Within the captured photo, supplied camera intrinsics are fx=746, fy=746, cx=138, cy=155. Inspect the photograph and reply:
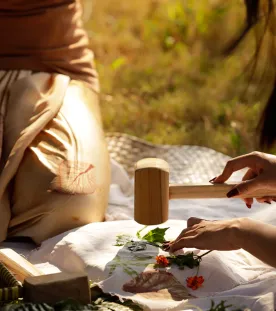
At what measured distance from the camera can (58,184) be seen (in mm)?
2930

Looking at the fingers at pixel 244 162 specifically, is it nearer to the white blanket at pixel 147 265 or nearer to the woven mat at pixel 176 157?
the white blanket at pixel 147 265

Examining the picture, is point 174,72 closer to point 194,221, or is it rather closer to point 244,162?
point 244,162

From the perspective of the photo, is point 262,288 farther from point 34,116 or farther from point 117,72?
point 117,72

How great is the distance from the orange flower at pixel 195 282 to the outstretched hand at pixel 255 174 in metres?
0.29

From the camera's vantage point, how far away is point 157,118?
4844 millimetres

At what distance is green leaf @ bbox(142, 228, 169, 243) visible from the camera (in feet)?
8.78

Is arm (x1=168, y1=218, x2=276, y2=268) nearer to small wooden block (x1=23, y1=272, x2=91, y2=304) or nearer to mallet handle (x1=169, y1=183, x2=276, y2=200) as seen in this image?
mallet handle (x1=169, y1=183, x2=276, y2=200)

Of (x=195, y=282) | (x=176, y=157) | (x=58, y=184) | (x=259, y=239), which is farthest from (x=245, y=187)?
(x=176, y=157)

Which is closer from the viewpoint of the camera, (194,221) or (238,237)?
(238,237)

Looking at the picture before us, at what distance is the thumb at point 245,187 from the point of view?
2418mm

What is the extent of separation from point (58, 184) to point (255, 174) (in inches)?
31.3

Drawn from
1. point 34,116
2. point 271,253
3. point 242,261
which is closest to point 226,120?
point 34,116

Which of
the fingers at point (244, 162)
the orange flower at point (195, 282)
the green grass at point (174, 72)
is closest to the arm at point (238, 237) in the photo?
the orange flower at point (195, 282)

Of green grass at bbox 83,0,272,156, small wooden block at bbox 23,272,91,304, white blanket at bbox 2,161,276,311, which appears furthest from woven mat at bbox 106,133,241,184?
small wooden block at bbox 23,272,91,304
